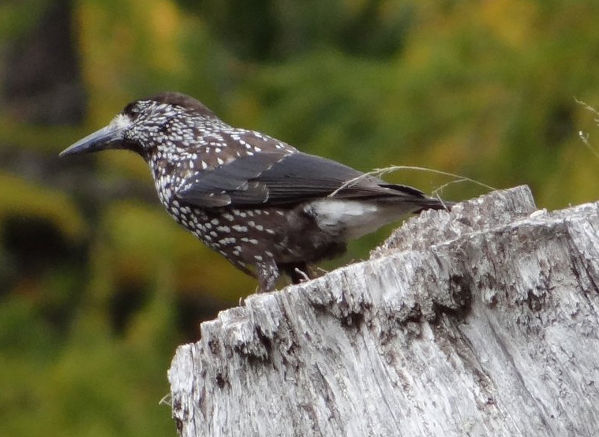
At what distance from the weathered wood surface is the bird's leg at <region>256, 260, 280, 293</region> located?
1.98 m

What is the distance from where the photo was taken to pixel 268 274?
5.53m

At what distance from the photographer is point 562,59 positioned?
24.8 ft

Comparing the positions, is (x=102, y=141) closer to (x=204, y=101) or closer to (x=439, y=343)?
(x=204, y=101)

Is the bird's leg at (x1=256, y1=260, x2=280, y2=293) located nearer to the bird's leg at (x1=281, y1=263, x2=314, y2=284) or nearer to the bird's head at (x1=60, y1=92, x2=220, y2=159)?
the bird's leg at (x1=281, y1=263, x2=314, y2=284)

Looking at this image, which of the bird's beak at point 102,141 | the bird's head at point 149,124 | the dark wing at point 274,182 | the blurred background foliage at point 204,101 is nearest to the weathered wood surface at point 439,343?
the dark wing at point 274,182

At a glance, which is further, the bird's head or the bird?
the bird's head

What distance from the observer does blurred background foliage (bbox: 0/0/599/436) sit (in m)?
7.92

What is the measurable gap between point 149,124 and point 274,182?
3.53ft

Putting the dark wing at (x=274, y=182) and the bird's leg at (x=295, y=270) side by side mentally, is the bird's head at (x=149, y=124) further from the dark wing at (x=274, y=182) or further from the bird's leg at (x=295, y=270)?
the bird's leg at (x=295, y=270)

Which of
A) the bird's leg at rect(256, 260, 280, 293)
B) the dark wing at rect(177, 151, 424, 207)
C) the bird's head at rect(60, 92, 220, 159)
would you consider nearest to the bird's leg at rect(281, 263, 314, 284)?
the bird's leg at rect(256, 260, 280, 293)

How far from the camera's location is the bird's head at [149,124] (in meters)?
6.33

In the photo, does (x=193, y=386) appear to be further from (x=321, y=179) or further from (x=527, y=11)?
(x=527, y=11)

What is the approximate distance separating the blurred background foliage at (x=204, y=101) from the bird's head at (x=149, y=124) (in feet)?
6.99

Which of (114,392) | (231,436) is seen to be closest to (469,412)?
(231,436)
